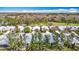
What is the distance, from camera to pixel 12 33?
4.47m

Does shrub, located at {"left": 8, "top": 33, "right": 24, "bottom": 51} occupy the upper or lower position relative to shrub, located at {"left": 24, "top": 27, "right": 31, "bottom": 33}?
lower

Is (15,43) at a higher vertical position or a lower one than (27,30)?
lower

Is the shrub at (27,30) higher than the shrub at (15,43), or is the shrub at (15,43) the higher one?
the shrub at (27,30)
